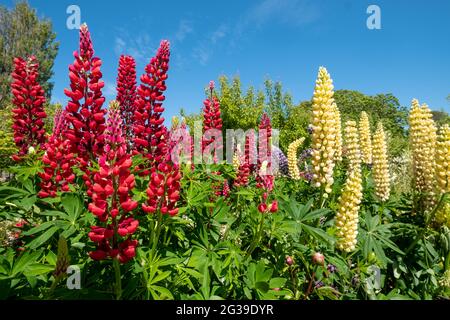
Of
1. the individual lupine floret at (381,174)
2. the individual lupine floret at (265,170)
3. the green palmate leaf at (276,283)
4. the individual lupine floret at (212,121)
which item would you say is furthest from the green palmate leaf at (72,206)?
the individual lupine floret at (381,174)

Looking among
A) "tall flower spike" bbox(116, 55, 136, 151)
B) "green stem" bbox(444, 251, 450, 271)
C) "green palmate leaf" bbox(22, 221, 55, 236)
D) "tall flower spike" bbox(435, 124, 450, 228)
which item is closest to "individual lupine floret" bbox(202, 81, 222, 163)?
"tall flower spike" bbox(116, 55, 136, 151)

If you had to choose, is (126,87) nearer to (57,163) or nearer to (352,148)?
(57,163)

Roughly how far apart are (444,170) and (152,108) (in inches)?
114

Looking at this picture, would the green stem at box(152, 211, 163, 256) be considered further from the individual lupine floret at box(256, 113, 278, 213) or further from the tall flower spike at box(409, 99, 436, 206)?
the tall flower spike at box(409, 99, 436, 206)

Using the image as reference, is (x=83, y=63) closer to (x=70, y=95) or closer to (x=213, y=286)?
(x=70, y=95)

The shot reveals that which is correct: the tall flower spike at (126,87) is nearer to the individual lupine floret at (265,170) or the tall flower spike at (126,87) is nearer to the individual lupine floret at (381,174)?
the individual lupine floret at (265,170)

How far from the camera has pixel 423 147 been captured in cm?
344

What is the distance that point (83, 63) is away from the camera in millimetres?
2840

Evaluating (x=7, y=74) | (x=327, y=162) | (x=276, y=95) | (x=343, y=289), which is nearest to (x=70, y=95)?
(x=327, y=162)

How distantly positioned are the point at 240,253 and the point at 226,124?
67.2ft

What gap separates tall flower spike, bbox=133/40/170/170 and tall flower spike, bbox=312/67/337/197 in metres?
1.52

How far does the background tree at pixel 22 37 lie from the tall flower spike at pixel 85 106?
125ft

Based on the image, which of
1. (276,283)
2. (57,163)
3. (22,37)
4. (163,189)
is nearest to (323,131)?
(276,283)

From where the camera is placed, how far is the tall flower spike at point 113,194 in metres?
1.80
